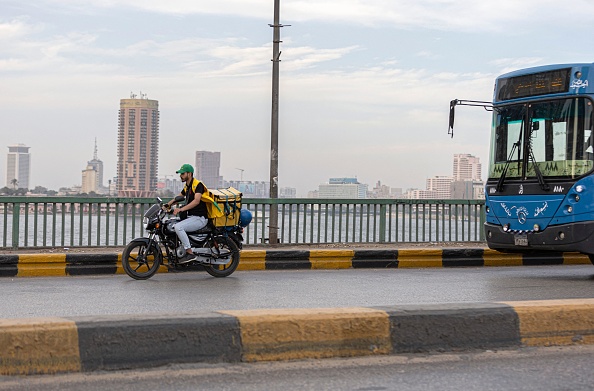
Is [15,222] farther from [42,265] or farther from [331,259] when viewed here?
[331,259]

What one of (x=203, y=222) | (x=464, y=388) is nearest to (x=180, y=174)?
(x=203, y=222)

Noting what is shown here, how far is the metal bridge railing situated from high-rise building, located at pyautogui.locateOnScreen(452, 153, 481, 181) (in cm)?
308

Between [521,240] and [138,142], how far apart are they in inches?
1414

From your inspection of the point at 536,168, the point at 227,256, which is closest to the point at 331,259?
the point at 227,256

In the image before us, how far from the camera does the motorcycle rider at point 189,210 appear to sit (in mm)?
12195

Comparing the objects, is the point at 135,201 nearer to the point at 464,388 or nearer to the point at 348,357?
the point at 348,357

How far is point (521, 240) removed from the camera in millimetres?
12695

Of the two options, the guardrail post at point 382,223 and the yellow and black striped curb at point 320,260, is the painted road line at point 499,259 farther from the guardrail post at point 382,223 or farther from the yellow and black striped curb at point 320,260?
the guardrail post at point 382,223

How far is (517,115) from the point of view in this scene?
1298 centimetres

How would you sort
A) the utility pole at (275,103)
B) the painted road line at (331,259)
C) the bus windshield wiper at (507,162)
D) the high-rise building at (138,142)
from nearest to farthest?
the bus windshield wiper at (507,162) → the painted road line at (331,259) → the utility pole at (275,103) → the high-rise building at (138,142)

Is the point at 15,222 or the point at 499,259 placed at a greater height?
the point at 15,222

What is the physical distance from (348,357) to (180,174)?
7044 mm

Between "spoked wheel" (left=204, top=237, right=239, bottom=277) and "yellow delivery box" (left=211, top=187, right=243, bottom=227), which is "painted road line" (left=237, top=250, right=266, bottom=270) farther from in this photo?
"spoked wheel" (left=204, top=237, right=239, bottom=277)

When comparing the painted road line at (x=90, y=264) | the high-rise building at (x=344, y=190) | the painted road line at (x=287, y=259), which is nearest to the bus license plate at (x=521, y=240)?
the painted road line at (x=287, y=259)
